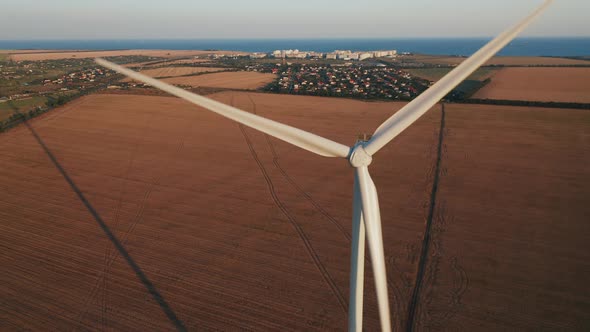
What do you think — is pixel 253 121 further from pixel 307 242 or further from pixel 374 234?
pixel 307 242

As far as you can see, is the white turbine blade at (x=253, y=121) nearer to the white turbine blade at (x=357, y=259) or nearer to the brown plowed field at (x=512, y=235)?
the white turbine blade at (x=357, y=259)

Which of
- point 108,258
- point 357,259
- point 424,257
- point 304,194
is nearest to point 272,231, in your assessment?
point 304,194

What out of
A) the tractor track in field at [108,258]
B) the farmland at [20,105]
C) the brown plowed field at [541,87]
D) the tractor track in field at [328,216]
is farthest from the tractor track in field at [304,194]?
the brown plowed field at [541,87]

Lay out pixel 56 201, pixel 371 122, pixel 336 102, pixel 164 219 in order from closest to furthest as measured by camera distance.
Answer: pixel 164 219 < pixel 56 201 < pixel 371 122 < pixel 336 102

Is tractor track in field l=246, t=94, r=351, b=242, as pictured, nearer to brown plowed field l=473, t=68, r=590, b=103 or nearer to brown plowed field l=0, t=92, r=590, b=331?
brown plowed field l=0, t=92, r=590, b=331

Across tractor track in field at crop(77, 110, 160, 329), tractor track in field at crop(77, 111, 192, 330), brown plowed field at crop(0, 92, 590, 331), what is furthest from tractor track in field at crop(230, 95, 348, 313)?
tractor track in field at crop(77, 110, 160, 329)

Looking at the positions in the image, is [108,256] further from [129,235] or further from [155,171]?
[155,171]

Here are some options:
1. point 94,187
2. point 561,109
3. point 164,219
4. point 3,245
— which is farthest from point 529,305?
point 561,109
